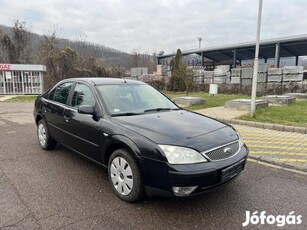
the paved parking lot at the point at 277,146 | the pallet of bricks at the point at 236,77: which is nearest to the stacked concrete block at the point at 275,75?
the pallet of bricks at the point at 236,77

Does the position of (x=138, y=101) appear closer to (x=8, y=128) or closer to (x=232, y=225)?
(x=232, y=225)

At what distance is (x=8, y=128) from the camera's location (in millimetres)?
8039

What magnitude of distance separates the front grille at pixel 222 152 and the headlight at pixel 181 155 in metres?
0.10

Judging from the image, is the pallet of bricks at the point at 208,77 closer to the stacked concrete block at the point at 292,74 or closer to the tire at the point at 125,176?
the stacked concrete block at the point at 292,74

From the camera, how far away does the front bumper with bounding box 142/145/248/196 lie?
285 cm

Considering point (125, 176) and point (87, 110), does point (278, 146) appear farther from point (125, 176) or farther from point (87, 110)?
point (87, 110)

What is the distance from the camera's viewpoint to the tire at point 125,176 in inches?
124

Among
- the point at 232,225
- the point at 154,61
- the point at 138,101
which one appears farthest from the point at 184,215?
the point at 154,61

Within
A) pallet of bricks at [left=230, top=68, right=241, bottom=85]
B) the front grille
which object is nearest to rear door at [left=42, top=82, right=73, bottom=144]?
the front grille

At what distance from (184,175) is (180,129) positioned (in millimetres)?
666

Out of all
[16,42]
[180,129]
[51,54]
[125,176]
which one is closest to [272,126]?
[180,129]

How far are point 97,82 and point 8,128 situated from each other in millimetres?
5117

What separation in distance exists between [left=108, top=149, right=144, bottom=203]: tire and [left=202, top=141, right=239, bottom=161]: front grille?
0.86m

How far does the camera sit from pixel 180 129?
3.30 meters
